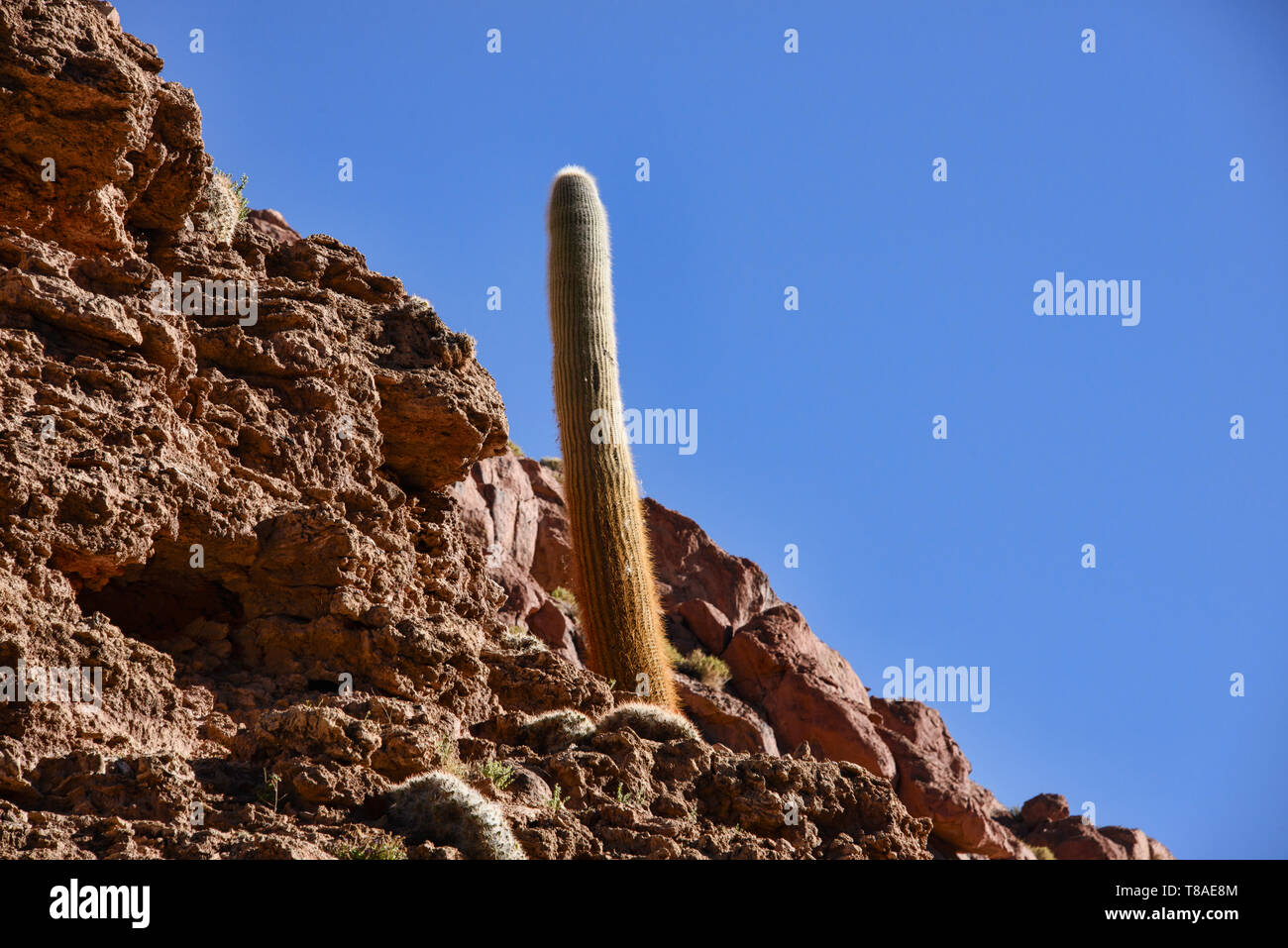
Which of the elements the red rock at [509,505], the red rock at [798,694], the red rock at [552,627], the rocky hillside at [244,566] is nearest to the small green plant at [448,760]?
the rocky hillside at [244,566]

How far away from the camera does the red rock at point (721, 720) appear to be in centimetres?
1518

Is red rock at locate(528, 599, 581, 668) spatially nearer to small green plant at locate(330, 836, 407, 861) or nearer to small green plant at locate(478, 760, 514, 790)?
small green plant at locate(478, 760, 514, 790)

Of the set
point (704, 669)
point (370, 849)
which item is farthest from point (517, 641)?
point (704, 669)

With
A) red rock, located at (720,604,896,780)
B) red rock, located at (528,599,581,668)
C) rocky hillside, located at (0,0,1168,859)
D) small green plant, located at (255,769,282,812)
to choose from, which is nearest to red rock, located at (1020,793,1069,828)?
red rock, located at (720,604,896,780)

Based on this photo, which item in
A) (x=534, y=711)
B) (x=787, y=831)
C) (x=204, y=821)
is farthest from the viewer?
(x=534, y=711)

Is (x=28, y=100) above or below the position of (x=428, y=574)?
above

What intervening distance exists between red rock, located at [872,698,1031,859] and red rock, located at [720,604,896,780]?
21.3 inches

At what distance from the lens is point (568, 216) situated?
11.0m

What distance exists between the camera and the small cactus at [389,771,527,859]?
14.4 feet

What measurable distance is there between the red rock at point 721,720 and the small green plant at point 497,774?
961cm

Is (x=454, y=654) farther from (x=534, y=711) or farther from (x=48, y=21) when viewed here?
(x=48, y=21)

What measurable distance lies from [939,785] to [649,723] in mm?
12138
